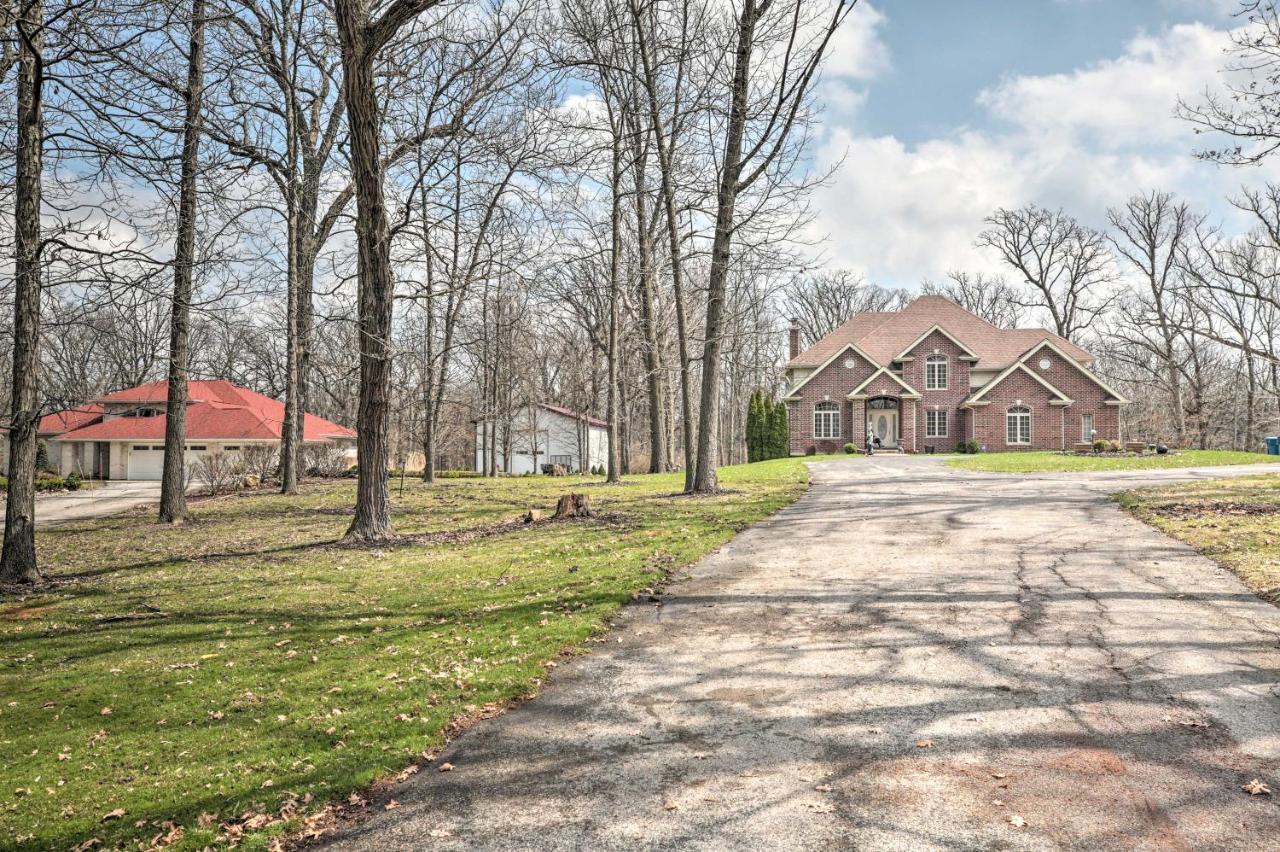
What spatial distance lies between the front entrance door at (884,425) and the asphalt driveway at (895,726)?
3268 centimetres

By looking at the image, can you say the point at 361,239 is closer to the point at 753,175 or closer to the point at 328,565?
the point at 328,565

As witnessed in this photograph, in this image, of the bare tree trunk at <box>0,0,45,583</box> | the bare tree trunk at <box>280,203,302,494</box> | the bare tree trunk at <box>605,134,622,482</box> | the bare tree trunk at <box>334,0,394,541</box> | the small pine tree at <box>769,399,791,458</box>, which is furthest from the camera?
the small pine tree at <box>769,399,791,458</box>

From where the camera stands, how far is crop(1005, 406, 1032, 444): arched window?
39281mm

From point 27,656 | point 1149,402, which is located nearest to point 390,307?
point 27,656

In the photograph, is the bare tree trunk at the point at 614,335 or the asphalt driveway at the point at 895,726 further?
the bare tree trunk at the point at 614,335

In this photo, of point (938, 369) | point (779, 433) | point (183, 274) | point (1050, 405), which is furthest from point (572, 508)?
point (1050, 405)

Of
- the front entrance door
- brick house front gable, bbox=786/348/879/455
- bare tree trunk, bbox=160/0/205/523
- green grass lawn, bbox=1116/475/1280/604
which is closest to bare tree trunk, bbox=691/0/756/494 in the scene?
green grass lawn, bbox=1116/475/1280/604

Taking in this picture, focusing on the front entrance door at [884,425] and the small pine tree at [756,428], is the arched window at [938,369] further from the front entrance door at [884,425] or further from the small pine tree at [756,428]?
the small pine tree at [756,428]

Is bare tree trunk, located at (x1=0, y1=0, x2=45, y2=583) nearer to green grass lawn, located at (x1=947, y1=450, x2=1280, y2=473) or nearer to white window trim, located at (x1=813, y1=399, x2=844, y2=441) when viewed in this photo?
green grass lawn, located at (x1=947, y1=450, x2=1280, y2=473)

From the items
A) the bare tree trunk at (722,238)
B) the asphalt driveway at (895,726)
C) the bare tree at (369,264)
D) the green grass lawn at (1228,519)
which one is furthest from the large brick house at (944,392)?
the asphalt driveway at (895,726)

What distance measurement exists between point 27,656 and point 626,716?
15.9 ft

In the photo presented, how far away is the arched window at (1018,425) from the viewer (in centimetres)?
3928

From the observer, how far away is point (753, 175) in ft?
53.4

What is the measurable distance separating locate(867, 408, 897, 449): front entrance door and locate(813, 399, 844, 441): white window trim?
1.49m
